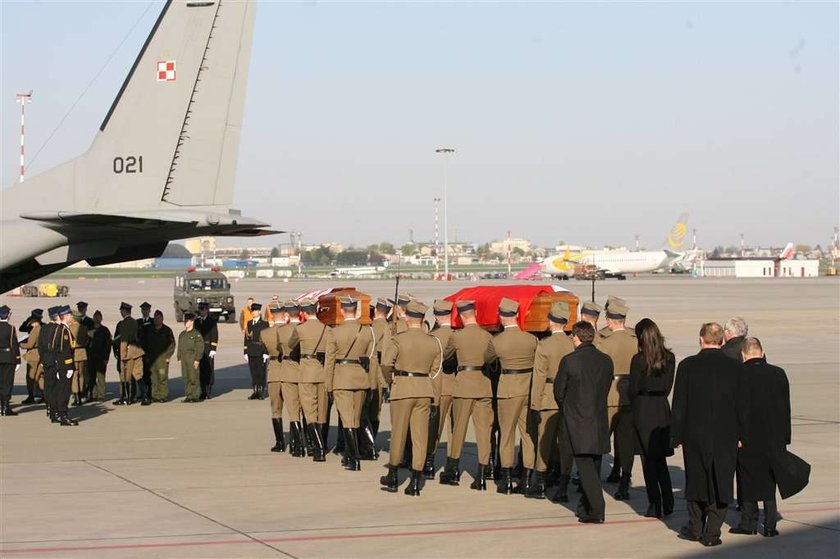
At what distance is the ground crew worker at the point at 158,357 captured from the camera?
19.0 meters

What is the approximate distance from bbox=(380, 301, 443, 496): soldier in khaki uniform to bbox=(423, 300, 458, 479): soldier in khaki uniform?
0.31m

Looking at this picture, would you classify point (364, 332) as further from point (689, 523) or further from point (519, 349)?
point (689, 523)

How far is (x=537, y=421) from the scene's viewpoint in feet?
34.9

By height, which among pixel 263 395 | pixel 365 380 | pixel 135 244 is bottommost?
pixel 263 395

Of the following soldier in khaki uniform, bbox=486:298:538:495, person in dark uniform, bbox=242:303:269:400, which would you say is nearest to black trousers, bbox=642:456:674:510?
soldier in khaki uniform, bbox=486:298:538:495

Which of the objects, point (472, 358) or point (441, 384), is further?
point (441, 384)

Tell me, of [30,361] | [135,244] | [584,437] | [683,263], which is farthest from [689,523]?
[683,263]

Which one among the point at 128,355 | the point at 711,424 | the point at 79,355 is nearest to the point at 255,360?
the point at 128,355

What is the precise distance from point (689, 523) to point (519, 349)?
2.66 m

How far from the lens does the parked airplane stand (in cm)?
1647

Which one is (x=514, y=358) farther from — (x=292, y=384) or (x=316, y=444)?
(x=292, y=384)

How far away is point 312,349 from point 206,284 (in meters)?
34.5

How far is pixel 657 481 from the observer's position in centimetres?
947

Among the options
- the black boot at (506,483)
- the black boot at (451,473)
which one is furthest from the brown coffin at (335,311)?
the black boot at (506,483)
